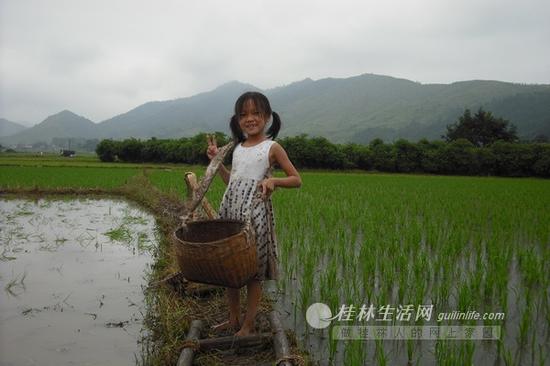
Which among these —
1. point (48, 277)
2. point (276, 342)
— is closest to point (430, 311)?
point (276, 342)

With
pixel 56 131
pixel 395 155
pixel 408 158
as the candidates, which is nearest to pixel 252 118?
pixel 395 155

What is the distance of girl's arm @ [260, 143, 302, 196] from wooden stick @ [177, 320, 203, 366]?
0.92 meters

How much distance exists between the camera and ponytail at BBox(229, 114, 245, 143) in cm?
241

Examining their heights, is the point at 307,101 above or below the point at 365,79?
below

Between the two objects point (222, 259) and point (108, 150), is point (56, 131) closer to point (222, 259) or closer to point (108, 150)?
point (108, 150)

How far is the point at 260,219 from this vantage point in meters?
2.22

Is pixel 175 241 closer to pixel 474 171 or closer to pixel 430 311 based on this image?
pixel 430 311

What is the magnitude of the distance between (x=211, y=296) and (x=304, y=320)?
0.85 metres

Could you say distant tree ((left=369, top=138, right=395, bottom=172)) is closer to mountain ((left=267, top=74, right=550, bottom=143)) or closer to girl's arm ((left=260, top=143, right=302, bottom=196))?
girl's arm ((left=260, top=143, right=302, bottom=196))

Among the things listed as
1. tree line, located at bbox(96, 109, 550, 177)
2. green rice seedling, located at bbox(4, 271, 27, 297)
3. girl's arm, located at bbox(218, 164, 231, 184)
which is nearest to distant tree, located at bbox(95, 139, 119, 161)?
tree line, located at bbox(96, 109, 550, 177)

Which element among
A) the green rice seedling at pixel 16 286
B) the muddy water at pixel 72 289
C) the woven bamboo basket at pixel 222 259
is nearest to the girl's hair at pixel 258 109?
the woven bamboo basket at pixel 222 259

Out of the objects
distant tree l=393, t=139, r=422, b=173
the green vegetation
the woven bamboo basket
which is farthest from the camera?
distant tree l=393, t=139, r=422, b=173

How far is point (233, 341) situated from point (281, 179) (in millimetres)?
943

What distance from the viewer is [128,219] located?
22.6ft
